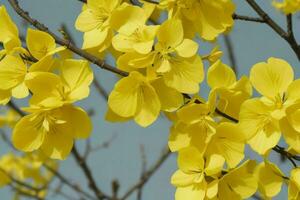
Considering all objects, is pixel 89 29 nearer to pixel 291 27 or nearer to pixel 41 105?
pixel 41 105

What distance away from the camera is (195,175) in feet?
3.67

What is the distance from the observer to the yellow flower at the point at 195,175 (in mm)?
1068

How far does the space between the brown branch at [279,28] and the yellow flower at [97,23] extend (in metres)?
0.44

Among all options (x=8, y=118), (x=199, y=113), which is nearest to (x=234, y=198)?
(x=199, y=113)

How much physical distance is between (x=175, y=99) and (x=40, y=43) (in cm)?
32

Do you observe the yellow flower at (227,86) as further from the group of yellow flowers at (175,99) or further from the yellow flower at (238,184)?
the yellow flower at (238,184)

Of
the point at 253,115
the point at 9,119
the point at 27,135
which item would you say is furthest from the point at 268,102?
the point at 9,119

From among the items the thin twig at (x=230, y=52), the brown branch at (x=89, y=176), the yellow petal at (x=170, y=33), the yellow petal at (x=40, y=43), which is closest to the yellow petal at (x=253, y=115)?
the yellow petal at (x=170, y=33)

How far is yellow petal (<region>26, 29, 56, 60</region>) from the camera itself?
1.13 metres

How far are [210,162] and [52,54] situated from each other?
396 mm

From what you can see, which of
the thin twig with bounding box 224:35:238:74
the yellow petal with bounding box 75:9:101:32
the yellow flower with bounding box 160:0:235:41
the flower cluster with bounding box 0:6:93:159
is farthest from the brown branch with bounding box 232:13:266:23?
the thin twig with bounding box 224:35:238:74

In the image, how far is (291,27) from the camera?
1.52 meters

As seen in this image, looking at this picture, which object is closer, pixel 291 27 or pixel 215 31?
pixel 215 31

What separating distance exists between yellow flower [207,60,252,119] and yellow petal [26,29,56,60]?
345 mm
